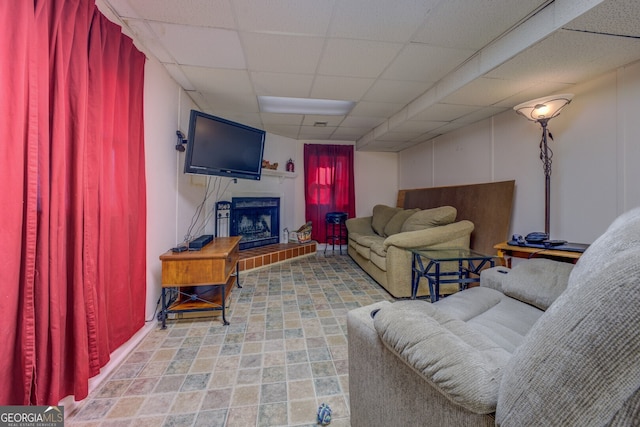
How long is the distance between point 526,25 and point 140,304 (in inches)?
130

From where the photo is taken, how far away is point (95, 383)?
1389mm

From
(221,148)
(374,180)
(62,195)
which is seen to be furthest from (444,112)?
(62,195)

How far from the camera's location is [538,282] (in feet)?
4.48

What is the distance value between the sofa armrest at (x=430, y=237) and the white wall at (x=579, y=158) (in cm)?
53

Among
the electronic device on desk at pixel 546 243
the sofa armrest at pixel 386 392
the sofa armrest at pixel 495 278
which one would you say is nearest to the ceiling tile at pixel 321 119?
the electronic device on desk at pixel 546 243

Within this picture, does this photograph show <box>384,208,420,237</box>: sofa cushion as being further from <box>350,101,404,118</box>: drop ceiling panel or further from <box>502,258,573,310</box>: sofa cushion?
<box>502,258,573,310</box>: sofa cushion

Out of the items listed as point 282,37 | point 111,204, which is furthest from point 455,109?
point 111,204

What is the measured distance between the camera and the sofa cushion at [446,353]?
1.86 ft

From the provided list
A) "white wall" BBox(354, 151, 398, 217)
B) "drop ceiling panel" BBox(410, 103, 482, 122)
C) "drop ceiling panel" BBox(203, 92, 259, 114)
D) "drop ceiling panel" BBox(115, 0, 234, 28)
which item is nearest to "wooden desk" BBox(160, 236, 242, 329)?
"drop ceiling panel" BBox(115, 0, 234, 28)

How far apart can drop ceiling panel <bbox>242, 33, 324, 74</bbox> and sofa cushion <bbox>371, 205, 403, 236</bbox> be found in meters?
2.75

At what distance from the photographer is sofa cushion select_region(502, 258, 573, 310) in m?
1.29

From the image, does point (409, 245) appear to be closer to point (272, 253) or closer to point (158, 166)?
point (272, 253)

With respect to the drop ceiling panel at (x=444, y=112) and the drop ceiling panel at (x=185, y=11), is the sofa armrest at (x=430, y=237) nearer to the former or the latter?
the drop ceiling panel at (x=444, y=112)
